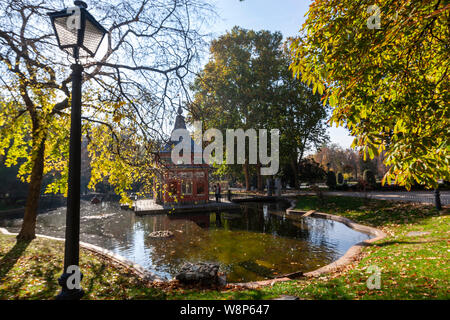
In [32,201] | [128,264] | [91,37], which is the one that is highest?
[91,37]

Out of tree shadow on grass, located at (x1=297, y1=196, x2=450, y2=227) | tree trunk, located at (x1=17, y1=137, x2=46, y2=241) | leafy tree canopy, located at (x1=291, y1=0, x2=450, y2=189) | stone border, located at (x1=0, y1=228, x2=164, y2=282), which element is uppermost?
leafy tree canopy, located at (x1=291, y1=0, x2=450, y2=189)

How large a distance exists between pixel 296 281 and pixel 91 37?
21.1 feet

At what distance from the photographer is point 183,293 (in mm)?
5297

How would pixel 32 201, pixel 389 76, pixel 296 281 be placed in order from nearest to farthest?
pixel 389 76
pixel 296 281
pixel 32 201

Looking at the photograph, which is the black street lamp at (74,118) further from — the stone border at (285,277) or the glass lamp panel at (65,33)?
the stone border at (285,277)

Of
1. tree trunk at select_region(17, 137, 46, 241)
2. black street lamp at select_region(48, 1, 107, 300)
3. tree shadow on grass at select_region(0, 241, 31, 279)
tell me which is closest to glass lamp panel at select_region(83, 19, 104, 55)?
black street lamp at select_region(48, 1, 107, 300)

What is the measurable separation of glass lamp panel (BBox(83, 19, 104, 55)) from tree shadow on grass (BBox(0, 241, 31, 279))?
536 centimetres

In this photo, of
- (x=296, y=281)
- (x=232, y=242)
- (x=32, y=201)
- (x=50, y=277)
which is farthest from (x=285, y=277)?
(x=32, y=201)

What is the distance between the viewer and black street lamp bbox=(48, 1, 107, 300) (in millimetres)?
3191

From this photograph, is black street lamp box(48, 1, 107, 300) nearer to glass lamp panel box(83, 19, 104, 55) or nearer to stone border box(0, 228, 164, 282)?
glass lamp panel box(83, 19, 104, 55)

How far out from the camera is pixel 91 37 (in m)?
3.58

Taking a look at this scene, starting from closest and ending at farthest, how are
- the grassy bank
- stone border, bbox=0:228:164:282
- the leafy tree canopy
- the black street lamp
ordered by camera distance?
1. the black street lamp
2. the leafy tree canopy
3. the grassy bank
4. stone border, bbox=0:228:164:282

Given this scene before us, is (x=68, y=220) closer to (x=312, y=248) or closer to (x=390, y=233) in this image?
(x=312, y=248)

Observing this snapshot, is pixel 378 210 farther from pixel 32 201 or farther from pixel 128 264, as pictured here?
pixel 32 201
